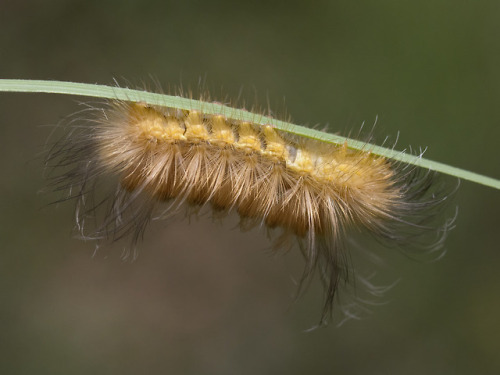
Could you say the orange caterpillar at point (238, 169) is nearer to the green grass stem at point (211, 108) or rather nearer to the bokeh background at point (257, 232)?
the green grass stem at point (211, 108)

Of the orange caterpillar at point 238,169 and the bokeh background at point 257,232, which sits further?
the bokeh background at point 257,232

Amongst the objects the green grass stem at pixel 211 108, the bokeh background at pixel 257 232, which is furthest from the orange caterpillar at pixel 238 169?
the bokeh background at pixel 257 232

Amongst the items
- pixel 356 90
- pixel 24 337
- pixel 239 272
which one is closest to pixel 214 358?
pixel 239 272

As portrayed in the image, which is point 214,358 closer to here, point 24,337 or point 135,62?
point 24,337

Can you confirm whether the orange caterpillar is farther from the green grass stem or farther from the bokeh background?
the bokeh background

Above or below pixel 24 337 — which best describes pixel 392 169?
above
